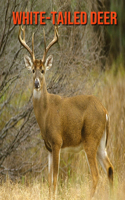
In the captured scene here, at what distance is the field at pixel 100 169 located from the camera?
6796 mm

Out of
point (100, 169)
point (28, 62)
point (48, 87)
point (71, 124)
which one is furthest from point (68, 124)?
point (100, 169)

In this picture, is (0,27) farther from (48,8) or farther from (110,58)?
(110,58)

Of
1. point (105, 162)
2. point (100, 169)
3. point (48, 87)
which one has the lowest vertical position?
point (100, 169)

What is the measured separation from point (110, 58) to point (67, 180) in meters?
3.73

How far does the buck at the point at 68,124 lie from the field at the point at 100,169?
0.37 metres

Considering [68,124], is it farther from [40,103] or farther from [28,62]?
[28,62]

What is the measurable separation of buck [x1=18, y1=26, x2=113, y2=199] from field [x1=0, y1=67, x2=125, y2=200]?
1.20ft

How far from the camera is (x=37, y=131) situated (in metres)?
8.69

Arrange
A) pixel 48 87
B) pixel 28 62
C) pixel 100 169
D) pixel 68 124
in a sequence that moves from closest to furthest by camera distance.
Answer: pixel 68 124 → pixel 28 62 → pixel 48 87 → pixel 100 169

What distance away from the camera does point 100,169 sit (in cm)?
862

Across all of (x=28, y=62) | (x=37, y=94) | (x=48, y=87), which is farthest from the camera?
(x=48, y=87)

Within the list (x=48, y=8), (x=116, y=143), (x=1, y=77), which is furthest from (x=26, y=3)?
(x=116, y=143)

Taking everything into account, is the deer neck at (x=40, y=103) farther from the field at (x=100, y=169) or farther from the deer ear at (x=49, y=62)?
the field at (x=100, y=169)

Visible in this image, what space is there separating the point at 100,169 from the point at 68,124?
2116mm
